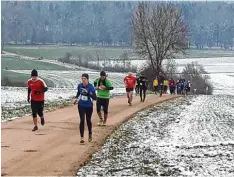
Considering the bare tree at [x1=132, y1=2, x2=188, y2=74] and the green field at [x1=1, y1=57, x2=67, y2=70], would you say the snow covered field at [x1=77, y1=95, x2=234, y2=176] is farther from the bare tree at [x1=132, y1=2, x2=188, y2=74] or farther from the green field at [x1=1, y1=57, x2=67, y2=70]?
the green field at [x1=1, y1=57, x2=67, y2=70]

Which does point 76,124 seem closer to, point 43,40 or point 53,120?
point 53,120

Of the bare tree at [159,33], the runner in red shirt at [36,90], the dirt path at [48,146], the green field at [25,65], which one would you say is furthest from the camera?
the green field at [25,65]

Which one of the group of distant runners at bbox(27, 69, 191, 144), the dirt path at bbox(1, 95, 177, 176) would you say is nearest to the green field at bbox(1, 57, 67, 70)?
the dirt path at bbox(1, 95, 177, 176)

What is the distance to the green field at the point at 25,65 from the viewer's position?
100 meters

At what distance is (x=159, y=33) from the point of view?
70.4 meters

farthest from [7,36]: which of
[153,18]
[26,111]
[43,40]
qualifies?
[26,111]

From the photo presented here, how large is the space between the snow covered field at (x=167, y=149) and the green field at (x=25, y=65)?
80.4 metres

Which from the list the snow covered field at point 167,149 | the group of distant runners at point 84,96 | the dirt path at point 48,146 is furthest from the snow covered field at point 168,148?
the group of distant runners at point 84,96

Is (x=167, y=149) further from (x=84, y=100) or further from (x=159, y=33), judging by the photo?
(x=159, y=33)

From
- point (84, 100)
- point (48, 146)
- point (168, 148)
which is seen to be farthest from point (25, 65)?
point (168, 148)

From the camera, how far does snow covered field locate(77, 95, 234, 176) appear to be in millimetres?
11570

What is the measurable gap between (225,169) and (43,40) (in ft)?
600

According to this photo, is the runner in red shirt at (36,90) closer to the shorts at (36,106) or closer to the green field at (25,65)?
the shorts at (36,106)

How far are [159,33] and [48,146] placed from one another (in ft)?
188
